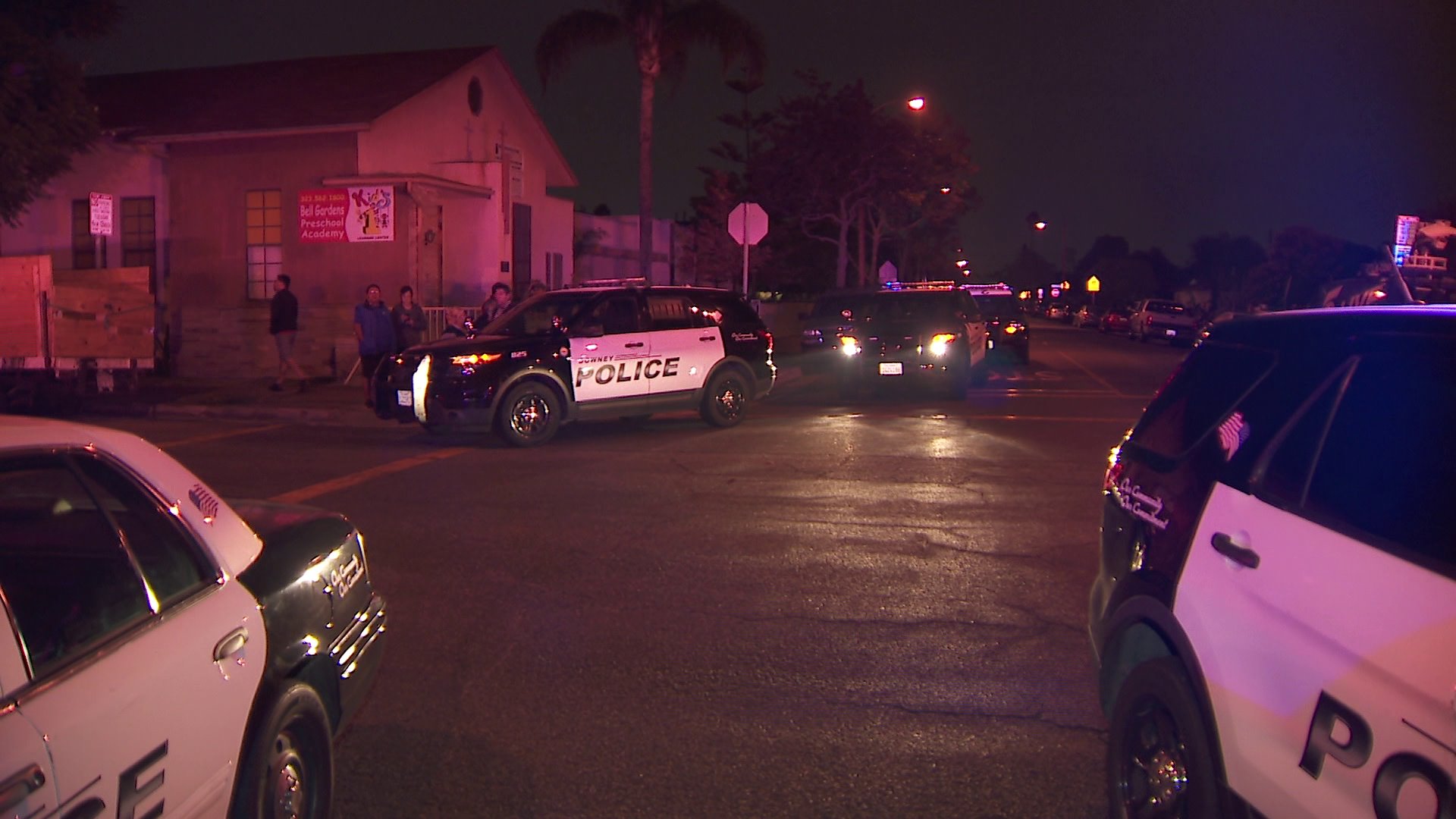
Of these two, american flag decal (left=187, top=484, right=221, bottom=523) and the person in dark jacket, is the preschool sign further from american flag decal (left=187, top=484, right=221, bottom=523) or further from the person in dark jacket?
american flag decal (left=187, top=484, right=221, bottom=523)

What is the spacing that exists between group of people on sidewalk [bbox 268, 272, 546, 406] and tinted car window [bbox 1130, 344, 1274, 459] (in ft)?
42.2

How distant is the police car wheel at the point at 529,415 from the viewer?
1342 cm

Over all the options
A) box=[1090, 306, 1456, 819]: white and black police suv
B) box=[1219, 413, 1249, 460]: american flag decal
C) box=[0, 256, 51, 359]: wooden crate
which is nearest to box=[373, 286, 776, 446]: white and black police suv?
box=[0, 256, 51, 359]: wooden crate

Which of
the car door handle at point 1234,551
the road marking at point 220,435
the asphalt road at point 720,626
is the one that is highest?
the car door handle at point 1234,551

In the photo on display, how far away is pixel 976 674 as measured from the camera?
5820 mm

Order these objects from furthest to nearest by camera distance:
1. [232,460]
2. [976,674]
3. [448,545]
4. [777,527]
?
[232,460] < [777,527] < [448,545] < [976,674]

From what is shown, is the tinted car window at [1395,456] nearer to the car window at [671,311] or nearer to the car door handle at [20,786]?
the car door handle at [20,786]

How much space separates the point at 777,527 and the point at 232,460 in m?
6.19

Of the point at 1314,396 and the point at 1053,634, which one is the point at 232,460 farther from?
the point at 1314,396

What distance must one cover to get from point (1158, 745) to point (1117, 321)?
169ft

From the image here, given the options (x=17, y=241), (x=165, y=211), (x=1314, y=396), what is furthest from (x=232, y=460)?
(x=17, y=241)

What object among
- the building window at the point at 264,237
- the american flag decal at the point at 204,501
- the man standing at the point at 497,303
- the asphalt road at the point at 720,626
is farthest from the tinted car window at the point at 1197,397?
the building window at the point at 264,237

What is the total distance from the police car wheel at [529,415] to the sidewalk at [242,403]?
3.13 m

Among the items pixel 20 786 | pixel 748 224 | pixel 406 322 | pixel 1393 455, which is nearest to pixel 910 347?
pixel 406 322
